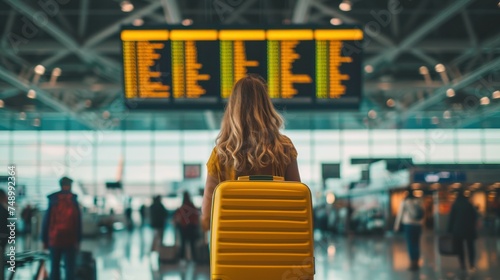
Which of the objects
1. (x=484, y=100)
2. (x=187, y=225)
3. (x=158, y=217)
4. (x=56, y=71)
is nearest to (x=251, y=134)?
(x=187, y=225)

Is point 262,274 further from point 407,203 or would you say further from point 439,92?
point 439,92

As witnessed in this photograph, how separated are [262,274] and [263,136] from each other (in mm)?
693

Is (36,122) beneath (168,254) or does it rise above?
above

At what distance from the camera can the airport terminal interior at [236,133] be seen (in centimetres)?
788

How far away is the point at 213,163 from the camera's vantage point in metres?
3.16

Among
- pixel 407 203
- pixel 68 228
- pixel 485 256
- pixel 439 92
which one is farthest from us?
pixel 439 92

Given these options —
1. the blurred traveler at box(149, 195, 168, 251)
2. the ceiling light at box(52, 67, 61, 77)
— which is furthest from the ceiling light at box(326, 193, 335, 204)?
the blurred traveler at box(149, 195, 168, 251)

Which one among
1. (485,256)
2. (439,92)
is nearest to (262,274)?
(485,256)

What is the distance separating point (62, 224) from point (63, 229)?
0.07 metres

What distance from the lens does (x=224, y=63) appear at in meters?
7.86

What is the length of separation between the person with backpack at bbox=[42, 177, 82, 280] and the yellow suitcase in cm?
594

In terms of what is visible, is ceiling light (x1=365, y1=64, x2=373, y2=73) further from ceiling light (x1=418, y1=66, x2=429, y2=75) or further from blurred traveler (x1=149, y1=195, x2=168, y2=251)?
blurred traveler (x1=149, y1=195, x2=168, y2=251)

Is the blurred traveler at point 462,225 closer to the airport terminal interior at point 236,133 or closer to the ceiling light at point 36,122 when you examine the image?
the airport terminal interior at point 236,133

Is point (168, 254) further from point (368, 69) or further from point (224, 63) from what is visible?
point (368, 69)
